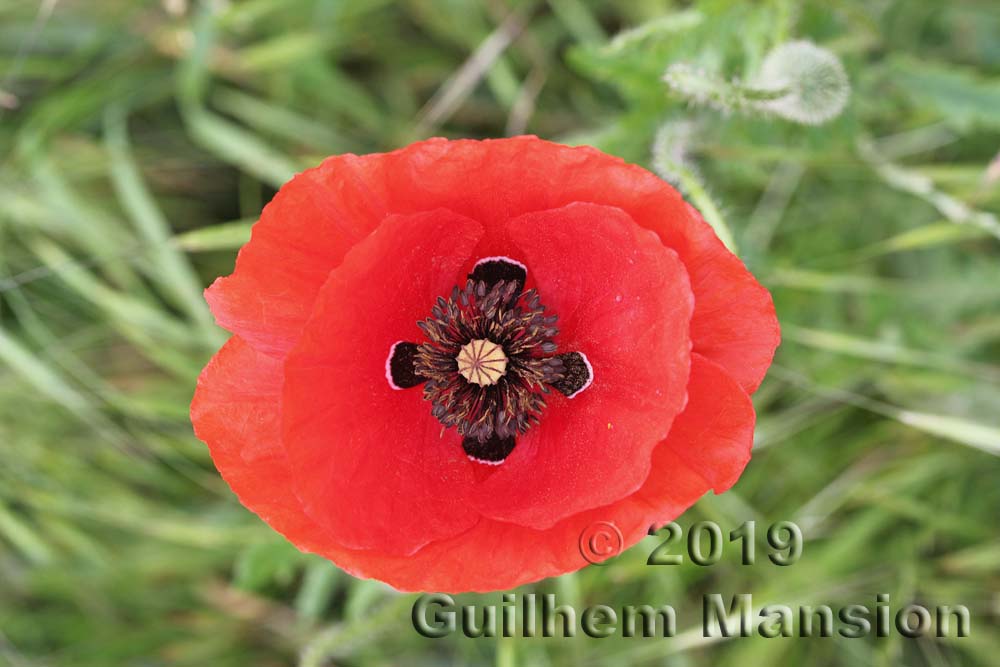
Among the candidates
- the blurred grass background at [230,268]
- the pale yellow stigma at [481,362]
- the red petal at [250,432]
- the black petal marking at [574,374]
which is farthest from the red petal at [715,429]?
the blurred grass background at [230,268]

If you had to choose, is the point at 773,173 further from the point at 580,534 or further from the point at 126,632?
the point at 126,632

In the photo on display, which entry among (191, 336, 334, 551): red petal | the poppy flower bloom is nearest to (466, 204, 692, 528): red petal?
the poppy flower bloom

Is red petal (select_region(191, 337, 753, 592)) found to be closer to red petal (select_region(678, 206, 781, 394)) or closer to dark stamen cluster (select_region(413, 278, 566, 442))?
red petal (select_region(678, 206, 781, 394))

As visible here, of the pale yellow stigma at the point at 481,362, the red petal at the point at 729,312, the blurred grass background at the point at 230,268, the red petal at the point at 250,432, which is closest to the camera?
the red petal at the point at 729,312

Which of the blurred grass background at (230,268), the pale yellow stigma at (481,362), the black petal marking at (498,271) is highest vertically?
the blurred grass background at (230,268)

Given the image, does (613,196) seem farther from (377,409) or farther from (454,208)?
(377,409)

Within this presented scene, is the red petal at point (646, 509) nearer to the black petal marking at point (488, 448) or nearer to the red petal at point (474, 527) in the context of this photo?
the red petal at point (474, 527)

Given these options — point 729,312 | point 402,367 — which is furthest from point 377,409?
point 729,312

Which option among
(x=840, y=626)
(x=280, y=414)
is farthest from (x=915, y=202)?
(x=280, y=414)
